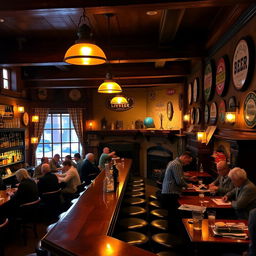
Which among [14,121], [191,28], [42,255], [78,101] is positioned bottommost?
[42,255]

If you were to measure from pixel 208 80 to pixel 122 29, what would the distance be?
2092 millimetres

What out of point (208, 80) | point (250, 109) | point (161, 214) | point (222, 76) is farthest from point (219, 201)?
point (208, 80)

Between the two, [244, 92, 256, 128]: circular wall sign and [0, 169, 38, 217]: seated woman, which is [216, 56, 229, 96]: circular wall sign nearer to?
[244, 92, 256, 128]: circular wall sign

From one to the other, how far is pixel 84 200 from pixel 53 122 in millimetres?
8035

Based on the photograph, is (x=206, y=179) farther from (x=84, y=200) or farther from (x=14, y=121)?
(x=14, y=121)

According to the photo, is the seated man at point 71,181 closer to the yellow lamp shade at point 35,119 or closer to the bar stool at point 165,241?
the bar stool at point 165,241

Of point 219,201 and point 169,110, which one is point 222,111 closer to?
point 219,201

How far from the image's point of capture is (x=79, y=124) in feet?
35.1

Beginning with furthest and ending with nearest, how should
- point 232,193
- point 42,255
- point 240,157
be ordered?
point 232,193 → point 240,157 → point 42,255

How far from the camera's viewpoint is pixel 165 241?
3115 millimetres

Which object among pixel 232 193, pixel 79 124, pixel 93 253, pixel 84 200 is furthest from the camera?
pixel 79 124

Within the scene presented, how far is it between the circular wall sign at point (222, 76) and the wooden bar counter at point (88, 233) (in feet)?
8.94

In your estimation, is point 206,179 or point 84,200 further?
point 206,179

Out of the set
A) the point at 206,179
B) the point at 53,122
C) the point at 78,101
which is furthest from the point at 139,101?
the point at 206,179
